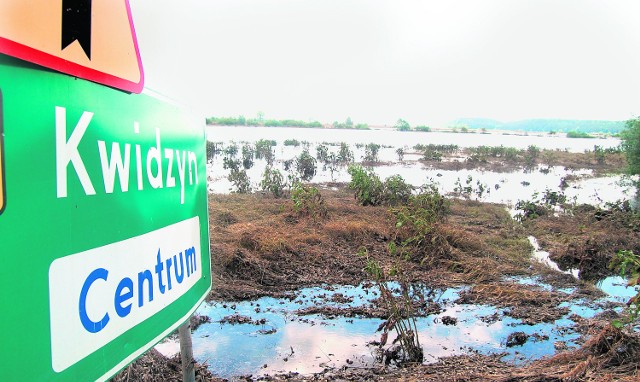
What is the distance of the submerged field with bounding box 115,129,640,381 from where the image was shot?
10.8ft

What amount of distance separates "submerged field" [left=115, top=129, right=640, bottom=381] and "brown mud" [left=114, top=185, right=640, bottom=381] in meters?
0.02

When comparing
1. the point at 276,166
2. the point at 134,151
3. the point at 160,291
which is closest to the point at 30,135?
the point at 134,151

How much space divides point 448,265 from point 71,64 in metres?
5.62

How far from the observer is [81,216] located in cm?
83

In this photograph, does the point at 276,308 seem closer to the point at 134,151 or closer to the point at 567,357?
the point at 567,357

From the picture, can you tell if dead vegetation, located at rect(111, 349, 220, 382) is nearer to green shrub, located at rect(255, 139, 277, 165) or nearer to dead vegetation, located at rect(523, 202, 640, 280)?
dead vegetation, located at rect(523, 202, 640, 280)

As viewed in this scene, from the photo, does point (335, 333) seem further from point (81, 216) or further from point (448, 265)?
point (81, 216)

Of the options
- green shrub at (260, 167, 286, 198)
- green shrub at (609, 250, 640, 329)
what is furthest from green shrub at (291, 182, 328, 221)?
green shrub at (609, 250, 640, 329)

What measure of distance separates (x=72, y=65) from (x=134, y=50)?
0.22 m

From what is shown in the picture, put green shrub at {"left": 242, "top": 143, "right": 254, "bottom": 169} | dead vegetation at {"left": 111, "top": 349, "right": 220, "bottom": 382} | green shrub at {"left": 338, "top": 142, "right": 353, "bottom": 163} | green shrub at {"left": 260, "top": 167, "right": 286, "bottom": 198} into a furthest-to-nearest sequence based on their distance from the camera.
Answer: green shrub at {"left": 338, "top": 142, "right": 353, "bottom": 163}, green shrub at {"left": 242, "top": 143, "right": 254, "bottom": 169}, green shrub at {"left": 260, "top": 167, "right": 286, "bottom": 198}, dead vegetation at {"left": 111, "top": 349, "right": 220, "bottom": 382}

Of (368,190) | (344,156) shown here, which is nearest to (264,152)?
(344,156)

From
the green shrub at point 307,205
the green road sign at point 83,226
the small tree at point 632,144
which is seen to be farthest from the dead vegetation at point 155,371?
the small tree at point 632,144

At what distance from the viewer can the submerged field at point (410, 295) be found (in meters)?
3.28

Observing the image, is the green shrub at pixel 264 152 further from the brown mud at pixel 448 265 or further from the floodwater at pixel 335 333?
the floodwater at pixel 335 333
